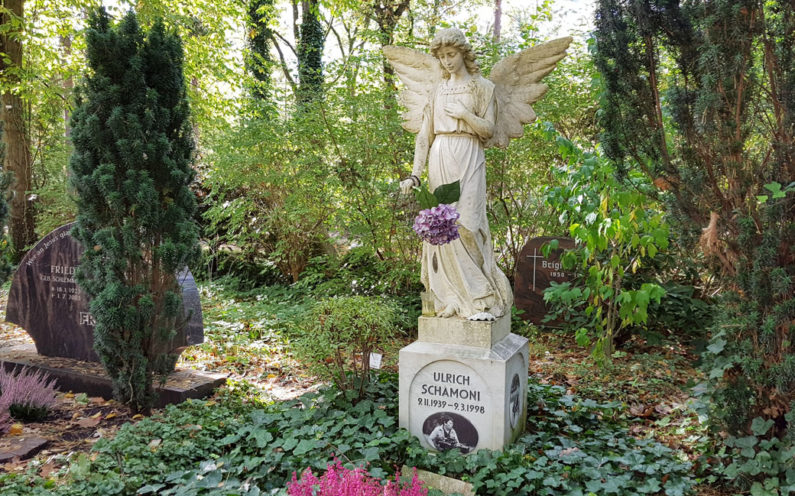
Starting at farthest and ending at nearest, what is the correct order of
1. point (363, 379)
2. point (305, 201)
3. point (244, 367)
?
point (305, 201)
point (244, 367)
point (363, 379)

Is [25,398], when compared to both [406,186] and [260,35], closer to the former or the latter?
[406,186]

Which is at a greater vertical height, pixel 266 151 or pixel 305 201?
pixel 266 151

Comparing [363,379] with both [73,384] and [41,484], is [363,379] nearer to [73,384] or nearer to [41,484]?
[41,484]

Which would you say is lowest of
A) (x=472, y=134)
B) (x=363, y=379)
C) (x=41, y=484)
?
(x=41, y=484)

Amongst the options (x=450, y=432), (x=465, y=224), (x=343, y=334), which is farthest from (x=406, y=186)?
(x=450, y=432)

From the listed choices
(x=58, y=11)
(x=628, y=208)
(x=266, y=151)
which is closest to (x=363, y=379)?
(x=628, y=208)

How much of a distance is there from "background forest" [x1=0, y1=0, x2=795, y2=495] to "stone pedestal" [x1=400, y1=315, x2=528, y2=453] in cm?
23

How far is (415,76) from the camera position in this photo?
3945 millimetres

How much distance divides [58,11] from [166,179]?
7015 mm

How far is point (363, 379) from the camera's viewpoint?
3.87m

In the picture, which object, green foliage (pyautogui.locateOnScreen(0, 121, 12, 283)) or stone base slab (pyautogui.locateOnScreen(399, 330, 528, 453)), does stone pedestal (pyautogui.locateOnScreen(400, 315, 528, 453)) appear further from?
green foliage (pyautogui.locateOnScreen(0, 121, 12, 283))

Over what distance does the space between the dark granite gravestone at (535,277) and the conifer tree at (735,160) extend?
3.18 metres

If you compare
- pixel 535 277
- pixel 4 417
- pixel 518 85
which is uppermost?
pixel 518 85

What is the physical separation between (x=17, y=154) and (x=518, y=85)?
9819 mm
